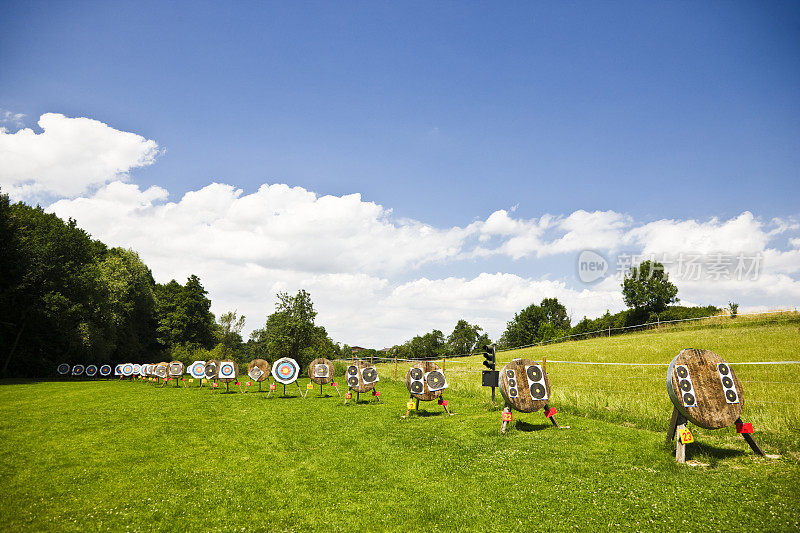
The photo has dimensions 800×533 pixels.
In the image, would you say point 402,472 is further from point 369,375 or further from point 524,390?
point 369,375

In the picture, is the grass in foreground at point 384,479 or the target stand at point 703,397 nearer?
the grass in foreground at point 384,479

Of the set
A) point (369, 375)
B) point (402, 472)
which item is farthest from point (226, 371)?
point (402, 472)

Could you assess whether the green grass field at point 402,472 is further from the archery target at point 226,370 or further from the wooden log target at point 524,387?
the archery target at point 226,370

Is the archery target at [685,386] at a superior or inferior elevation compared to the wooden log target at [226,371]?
superior

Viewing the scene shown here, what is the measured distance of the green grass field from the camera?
7297mm

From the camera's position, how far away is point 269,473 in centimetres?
1039

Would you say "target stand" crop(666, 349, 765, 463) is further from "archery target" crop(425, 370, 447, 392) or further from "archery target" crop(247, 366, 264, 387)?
"archery target" crop(247, 366, 264, 387)

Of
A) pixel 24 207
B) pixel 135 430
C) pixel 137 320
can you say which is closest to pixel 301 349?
pixel 137 320

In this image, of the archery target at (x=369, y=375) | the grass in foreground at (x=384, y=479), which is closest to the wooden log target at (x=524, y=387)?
the grass in foreground at (x=384, y=479)

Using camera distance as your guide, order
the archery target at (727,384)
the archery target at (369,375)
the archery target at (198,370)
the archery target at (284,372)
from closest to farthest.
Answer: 1. the archery target at (727,384)
2. the archery target at (369,375)
3. the archery target at (284,372)
4. the archery target at (198,370)

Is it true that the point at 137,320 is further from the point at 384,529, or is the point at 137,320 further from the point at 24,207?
the point at 384,529

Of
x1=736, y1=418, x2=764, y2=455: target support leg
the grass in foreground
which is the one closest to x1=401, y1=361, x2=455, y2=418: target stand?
the grass in foreground

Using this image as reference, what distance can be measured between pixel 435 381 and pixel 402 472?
8683 millimetres

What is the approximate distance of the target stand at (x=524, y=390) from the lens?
45.2ft
